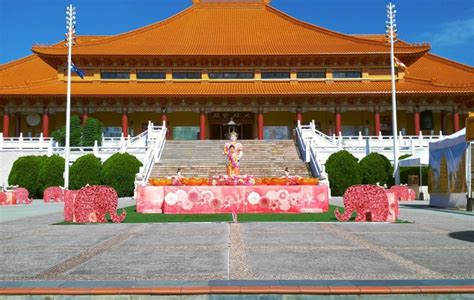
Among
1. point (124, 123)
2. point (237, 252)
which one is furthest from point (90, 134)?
point (237, 252)

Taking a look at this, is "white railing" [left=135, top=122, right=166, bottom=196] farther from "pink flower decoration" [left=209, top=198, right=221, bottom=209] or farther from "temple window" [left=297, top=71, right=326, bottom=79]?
"temple window" [left=297, top=71, right=326, bottom=79]

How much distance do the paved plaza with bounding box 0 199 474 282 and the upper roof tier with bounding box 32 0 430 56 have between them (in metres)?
26.6

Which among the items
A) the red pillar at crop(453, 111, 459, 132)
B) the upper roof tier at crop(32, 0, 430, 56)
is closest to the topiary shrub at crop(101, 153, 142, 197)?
the upper roof tier at crop(32, 0, 430, 56)

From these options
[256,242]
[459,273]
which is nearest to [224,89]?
[256,242]

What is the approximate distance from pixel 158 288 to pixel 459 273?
10.6 ft

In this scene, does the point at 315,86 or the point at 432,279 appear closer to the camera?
the point at 432,279

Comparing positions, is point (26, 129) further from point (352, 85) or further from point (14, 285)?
point (14, 285)

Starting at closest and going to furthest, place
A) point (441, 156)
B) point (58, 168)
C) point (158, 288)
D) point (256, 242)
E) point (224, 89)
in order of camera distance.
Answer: point (158, 288) → point (256, 242) → point (441, 156) → point (58, 168) → point (224, 89)

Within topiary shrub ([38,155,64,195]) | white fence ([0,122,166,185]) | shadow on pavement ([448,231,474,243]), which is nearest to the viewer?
shadow on pavement ([448,231,474,243])

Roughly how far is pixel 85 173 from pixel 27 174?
11.7 feet

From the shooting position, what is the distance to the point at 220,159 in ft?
83.8

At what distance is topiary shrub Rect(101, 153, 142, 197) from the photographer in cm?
2348

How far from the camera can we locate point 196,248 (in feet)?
22.3

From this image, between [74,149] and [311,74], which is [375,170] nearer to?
[311,74]
